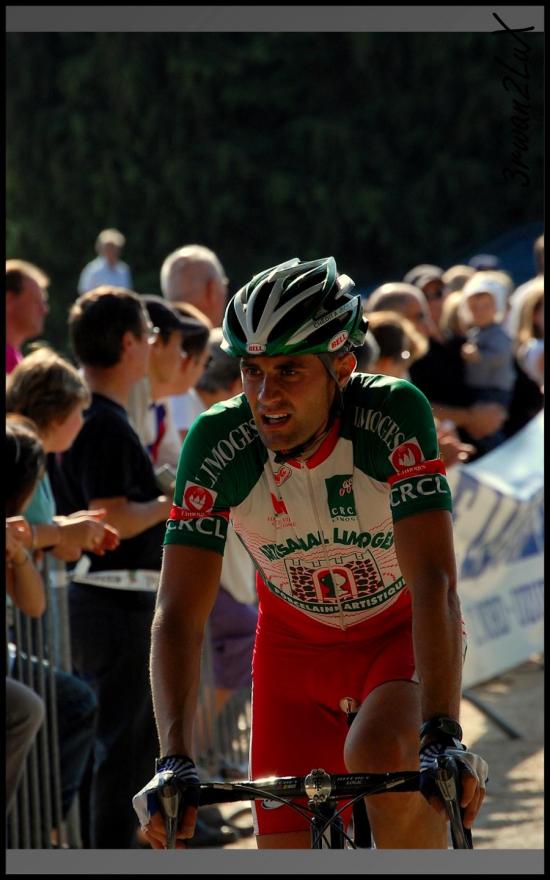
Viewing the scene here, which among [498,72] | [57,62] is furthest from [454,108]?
[57,62]

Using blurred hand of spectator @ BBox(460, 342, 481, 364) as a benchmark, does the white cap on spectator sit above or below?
above

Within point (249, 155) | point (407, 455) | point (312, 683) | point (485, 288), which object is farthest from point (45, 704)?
point (249, 155)

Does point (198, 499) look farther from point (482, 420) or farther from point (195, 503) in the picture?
point (482, 420)

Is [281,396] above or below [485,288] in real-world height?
below

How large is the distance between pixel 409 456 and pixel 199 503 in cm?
54

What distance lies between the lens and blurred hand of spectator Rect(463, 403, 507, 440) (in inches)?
417

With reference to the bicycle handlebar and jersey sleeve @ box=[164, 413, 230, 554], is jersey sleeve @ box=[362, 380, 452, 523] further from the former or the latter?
the bicycle handlebar

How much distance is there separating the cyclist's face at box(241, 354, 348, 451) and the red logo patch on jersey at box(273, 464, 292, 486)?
19cm

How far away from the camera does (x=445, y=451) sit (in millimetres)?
7336

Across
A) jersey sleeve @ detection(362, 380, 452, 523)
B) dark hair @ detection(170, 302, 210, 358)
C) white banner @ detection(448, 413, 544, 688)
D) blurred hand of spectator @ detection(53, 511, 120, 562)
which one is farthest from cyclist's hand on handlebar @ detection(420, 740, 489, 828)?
white banner @ detection(448, 413, 544, 688)

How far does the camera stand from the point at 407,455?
139 inches

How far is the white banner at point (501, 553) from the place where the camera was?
8.95m

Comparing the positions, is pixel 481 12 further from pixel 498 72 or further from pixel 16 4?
pixel 498 72

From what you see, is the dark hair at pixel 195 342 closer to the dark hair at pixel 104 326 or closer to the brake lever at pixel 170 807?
the dark hair at pixel 104 326
